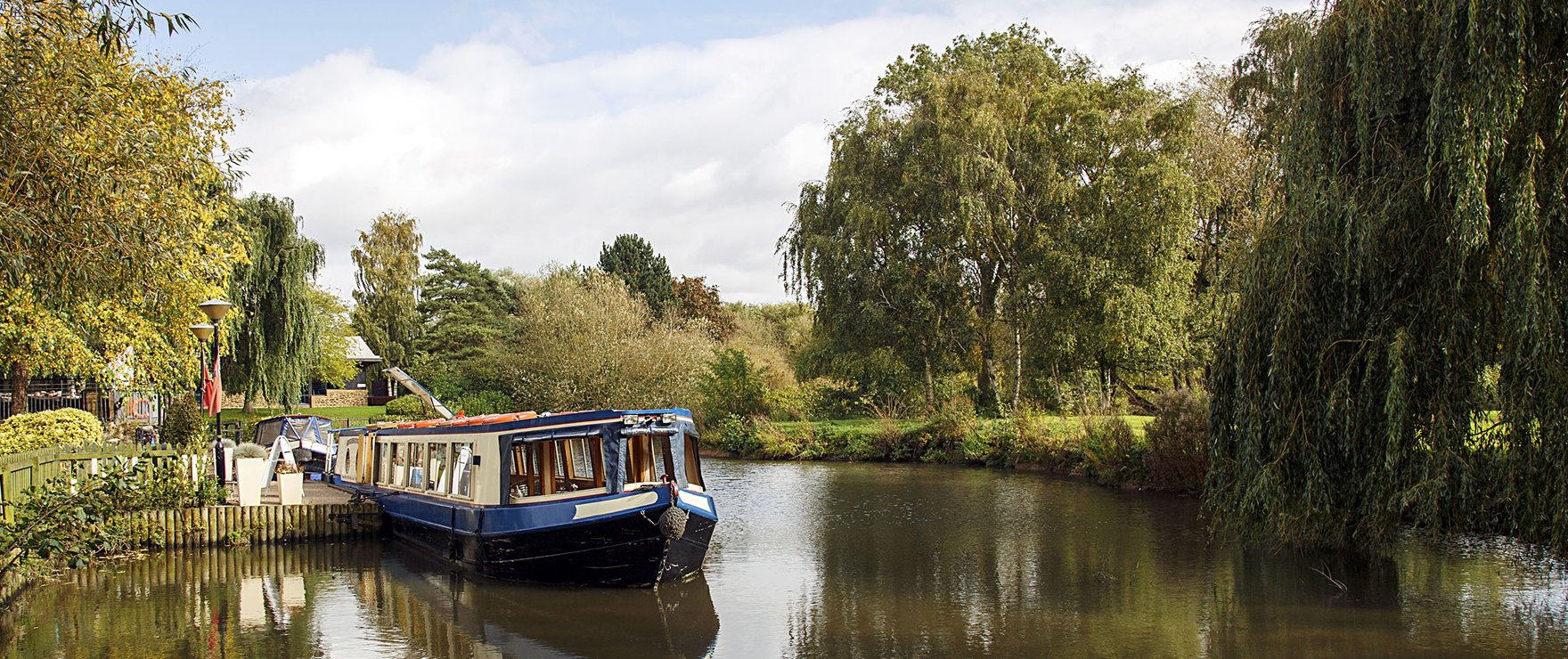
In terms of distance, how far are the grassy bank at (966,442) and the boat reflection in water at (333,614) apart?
13.3 meters

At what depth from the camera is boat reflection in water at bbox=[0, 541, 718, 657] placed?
11375mm

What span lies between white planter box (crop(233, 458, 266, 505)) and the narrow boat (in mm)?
3352

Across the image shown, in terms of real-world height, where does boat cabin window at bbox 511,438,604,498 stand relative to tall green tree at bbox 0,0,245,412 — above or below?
below

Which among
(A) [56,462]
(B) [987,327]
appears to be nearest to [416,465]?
(A) [56,462]

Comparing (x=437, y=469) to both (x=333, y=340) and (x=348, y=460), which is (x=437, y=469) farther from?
(x=333, y=340)

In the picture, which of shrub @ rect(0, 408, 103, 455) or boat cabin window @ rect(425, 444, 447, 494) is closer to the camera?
boat cabin window @ rect(425, 444, 447, 494)

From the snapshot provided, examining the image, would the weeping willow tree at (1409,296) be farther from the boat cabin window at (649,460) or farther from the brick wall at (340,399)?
the brick wall at (340,399)

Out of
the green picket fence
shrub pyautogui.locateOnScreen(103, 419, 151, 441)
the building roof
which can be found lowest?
the green picket fence

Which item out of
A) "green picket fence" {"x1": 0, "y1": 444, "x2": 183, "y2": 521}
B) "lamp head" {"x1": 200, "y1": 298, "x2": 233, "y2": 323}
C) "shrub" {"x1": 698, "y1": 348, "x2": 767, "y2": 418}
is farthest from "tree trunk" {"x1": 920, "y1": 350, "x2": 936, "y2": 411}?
"lamp head" {"x1": 200, "y1": 298, "x2": 233, "y2": 323}

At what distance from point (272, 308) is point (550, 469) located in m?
22.6

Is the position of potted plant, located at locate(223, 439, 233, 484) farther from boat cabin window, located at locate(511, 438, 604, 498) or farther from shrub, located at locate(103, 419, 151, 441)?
boat cabin window, located at locate(511, 438, 604, 498)

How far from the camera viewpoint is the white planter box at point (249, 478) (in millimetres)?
17359

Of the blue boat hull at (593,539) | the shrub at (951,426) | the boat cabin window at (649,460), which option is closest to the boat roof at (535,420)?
the boat cabin window at (649,460)

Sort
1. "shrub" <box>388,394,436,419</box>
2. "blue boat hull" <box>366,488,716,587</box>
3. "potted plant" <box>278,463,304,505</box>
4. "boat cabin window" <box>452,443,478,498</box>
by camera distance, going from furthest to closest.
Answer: "shrub" <box>388,394,436,419</box>
"potted plant" <box>278,463,304,505</box>
"boat cabin window" <box>452,443,478,498</box>
"blue boat hull" <box>366,488,716,587</box>
